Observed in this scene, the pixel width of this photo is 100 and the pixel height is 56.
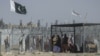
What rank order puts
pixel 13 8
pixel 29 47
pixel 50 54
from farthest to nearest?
pixel 29 47, pixel 13 8, pixel 50 54

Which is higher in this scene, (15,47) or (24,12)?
(24,12)

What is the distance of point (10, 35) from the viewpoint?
4044 cm

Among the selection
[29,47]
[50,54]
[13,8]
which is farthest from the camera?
[29,47]

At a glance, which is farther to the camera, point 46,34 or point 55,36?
point 46,34

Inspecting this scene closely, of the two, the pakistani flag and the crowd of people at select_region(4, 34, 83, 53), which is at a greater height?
the pakistani flag

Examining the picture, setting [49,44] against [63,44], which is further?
[49,44]

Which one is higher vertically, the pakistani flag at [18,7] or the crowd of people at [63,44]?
the pakistani flag at [18,7]

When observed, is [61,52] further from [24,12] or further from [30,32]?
[30,32]

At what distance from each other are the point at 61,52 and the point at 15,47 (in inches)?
316

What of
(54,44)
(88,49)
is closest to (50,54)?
(54,44)

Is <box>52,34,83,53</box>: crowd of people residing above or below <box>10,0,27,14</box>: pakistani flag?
below

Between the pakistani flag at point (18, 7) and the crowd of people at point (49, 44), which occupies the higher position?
the pakistani flag at point (18, 7)

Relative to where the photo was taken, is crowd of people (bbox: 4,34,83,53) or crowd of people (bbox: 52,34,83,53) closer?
crowd of people (bbox: 52,34,83,53)

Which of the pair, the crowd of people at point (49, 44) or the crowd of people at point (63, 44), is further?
the crowd of people at point (49, 44)
